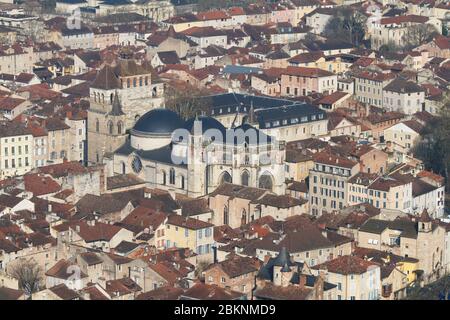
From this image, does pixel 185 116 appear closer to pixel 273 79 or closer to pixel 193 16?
pixel 273 79

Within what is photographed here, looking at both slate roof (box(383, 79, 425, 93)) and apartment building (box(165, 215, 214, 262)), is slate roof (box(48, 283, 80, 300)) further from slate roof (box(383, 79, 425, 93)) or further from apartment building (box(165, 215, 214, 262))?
slate roof (box(383, 79, 425, 93))

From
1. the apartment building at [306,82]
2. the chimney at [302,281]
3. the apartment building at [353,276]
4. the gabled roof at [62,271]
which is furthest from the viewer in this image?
the apartment building at [306,82]

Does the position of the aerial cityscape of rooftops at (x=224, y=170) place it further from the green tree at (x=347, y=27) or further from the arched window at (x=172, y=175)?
the green tree at (x=347, y=27)

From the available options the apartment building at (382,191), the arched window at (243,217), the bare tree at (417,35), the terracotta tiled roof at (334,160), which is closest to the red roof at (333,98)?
the terracotta tiled roof at (334,160)

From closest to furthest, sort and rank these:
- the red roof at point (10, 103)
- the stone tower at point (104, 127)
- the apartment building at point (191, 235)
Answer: the apartment building at point (191, 235) < the stone tower at point (104, 127) < the red roof at point (10, 103)

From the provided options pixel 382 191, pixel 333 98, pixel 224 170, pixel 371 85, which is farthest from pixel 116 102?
pixel 371 85

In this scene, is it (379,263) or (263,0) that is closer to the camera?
(379,263)

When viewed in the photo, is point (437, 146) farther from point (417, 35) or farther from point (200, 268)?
point (417, 35)

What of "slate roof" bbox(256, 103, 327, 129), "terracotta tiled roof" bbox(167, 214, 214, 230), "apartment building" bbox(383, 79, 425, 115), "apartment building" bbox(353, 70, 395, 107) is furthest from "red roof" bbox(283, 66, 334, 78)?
"terracotta tiled roof" bbox(167, 214, 214, 230)
